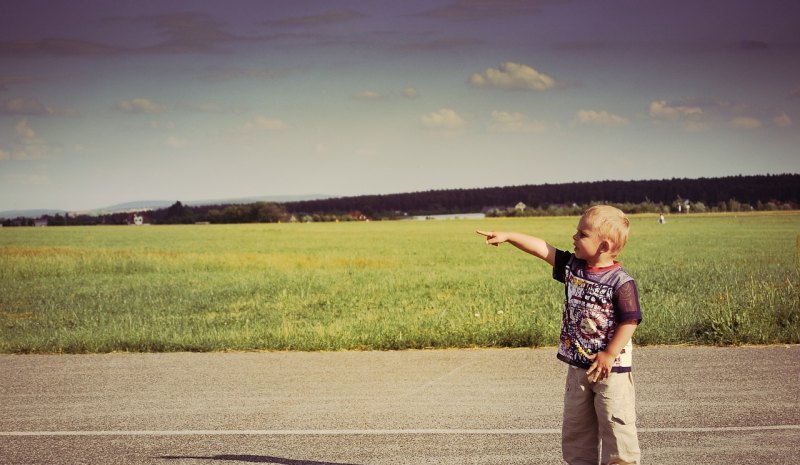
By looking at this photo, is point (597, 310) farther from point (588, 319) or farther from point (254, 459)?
point (254, 459)

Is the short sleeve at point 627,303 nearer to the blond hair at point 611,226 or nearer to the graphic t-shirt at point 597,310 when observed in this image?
the graphic t-shirt at point 597,310

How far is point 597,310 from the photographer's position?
4078 millimetres

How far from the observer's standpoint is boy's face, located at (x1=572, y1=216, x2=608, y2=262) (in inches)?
158

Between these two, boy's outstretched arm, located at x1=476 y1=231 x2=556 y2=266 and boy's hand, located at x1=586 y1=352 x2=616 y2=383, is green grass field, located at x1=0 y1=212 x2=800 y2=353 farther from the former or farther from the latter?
boy's hand, located at x1=586 y1=352 x2=616 y2=383

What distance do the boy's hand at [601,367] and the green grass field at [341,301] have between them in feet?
17.9

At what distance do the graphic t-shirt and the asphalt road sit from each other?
1231 millimetres

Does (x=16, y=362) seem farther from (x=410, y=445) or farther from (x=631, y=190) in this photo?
(x=631, y=190)

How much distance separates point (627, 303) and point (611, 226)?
0.44 metres

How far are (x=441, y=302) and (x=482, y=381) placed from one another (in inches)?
333

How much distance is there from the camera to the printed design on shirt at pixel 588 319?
160 inches

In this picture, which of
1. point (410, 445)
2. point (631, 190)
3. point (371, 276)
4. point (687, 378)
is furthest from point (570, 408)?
point (631, 190)

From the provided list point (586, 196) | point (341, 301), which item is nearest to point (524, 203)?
point (586, 196)

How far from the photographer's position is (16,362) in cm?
902

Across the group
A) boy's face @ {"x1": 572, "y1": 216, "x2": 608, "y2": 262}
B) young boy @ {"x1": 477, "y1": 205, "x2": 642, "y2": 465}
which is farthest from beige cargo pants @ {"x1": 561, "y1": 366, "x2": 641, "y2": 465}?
boy's face @ {"x1": 572, "y1": 216, "x2": 608, "y2": 262}
